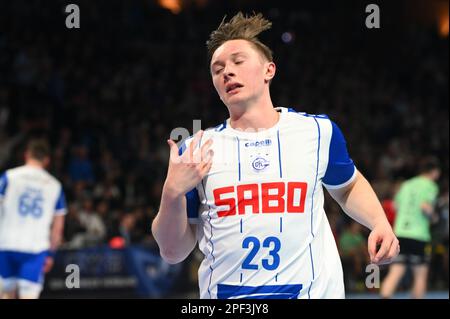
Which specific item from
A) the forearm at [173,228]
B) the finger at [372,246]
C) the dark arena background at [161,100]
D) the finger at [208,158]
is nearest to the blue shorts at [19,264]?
the dark arena background at [161,100]

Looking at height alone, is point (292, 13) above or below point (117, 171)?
above

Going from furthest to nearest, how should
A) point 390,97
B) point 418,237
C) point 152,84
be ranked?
point 390,97
point 152,84
point 418,237

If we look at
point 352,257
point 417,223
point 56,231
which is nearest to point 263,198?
point 56,231

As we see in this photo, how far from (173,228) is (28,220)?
20.8ft

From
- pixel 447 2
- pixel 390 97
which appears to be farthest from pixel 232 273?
pixel 447 2

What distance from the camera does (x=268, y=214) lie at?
135 inches

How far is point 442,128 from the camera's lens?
17.6 metres

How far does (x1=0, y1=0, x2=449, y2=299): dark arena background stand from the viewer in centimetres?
1289

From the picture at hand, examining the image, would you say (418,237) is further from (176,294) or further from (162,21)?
(162,21)

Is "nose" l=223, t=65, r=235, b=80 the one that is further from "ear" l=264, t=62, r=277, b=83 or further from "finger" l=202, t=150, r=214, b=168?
"finger" l=202, t=150, r=214, b=168

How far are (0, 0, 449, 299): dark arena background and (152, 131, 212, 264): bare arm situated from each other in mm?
8564

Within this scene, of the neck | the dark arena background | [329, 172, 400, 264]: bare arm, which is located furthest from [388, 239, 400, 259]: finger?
the dark arena background

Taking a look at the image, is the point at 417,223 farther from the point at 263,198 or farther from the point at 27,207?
the point at 263,198

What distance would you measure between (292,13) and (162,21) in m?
3.34
